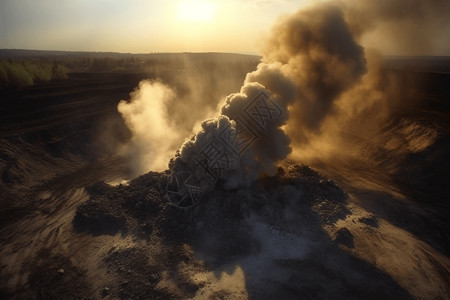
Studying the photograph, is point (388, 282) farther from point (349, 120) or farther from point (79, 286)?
point (349, 120)

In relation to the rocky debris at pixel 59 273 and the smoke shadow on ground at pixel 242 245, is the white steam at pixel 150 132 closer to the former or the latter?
the smoke shadow on ground at pixel 242 245

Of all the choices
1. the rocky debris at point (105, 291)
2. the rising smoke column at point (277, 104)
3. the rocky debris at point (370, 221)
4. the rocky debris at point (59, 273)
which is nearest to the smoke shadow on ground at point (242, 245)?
the rocky debris at point (105, 291)

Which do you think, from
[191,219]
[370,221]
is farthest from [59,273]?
[370,221]

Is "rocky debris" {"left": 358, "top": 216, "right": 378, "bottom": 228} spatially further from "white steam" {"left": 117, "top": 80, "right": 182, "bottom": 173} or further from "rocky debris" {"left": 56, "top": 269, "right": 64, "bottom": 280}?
"rocky debris" {"left": 56, "top": 269, "right": 64, "bottom": 280}

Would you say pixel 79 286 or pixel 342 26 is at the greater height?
pixel 342 26

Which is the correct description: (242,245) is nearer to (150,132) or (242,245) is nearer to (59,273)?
(59,273)

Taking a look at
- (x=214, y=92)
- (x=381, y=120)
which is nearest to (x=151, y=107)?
(x=214, y=92)

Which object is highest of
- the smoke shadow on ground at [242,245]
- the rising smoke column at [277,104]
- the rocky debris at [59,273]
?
the rising smoke column at [277,104]
